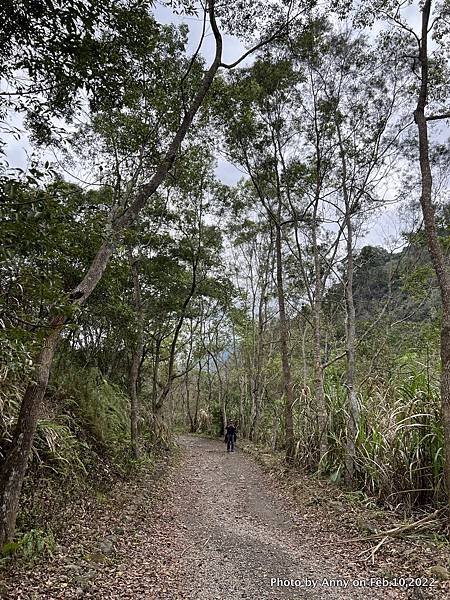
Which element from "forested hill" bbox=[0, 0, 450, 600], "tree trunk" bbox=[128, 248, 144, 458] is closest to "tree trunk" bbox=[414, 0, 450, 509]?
"forested hill" bbox=[0, 0, 450, 600]

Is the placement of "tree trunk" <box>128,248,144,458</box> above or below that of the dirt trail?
above

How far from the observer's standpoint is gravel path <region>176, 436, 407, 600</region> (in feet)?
14.0

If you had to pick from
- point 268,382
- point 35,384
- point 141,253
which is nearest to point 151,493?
point 35,384

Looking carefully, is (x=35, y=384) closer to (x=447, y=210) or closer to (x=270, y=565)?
(x=270, y=565)

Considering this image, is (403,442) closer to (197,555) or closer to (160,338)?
(197,555)

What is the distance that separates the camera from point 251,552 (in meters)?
5.37

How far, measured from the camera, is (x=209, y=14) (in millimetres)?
6891

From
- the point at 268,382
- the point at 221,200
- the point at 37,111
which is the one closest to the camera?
the point at 37,111

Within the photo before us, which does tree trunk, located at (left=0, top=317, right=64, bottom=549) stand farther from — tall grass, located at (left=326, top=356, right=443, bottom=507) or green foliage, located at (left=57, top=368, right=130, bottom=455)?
tall grass, located at (left=326, top=356, right=443, bottom=507)

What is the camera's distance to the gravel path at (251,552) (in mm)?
4262

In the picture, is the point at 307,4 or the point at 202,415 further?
the point at 202,415

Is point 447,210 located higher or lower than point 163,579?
higher

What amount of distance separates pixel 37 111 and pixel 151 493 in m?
7.13

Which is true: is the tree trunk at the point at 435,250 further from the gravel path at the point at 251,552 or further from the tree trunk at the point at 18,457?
the tree trunk at the point at 18,457
